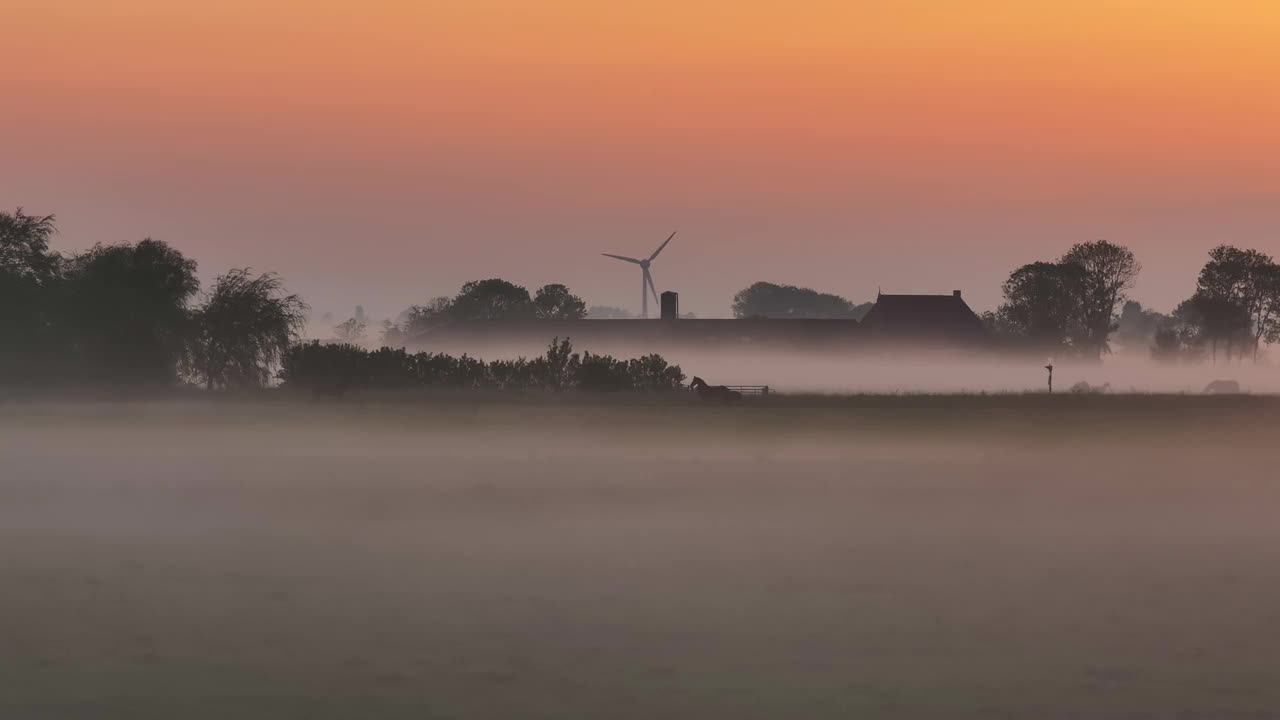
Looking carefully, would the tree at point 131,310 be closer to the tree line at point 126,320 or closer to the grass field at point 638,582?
the tree line at point 126,320

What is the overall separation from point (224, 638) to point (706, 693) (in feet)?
16.5

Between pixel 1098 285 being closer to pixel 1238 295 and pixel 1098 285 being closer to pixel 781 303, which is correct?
pixel 1238 295

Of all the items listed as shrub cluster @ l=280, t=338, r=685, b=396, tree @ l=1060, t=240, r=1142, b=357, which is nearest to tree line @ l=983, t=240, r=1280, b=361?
tree @ l=1060, t=240, r=1142, b=357

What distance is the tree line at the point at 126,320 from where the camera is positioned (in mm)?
56375

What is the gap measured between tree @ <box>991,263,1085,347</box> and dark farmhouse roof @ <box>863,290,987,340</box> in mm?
3574

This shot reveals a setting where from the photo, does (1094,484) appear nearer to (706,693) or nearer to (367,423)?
(706,693)

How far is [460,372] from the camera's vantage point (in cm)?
6006

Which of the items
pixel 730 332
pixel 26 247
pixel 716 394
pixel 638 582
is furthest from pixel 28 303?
pixel 730 332

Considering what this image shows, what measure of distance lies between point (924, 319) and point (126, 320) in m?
64.4

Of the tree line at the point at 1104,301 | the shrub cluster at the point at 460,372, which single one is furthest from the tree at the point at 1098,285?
the shrub cluster at the point at 460,372

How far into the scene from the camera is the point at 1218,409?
59.7 meters

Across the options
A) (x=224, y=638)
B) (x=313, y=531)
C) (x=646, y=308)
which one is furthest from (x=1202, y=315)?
(x=224, y=638)

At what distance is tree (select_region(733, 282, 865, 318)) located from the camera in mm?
176375

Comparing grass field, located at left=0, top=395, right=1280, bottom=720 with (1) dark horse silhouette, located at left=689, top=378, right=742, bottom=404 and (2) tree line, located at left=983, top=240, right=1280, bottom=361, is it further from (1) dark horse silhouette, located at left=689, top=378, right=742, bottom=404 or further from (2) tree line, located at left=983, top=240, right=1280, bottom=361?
(2) tree line, located at left=983, top=240, right=1280, bottom=361
